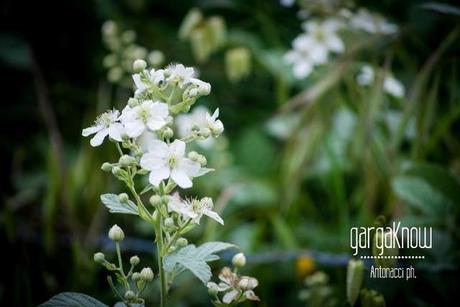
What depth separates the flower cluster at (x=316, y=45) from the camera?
5.11 ft

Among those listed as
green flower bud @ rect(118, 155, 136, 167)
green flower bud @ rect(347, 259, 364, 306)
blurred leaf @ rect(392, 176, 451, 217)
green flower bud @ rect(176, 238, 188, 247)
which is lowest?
blurred leaf @ rect(392, 176, 451, 217)

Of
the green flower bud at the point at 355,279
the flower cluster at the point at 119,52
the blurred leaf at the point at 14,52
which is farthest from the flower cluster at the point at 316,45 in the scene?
the blurred leaf at the point at 14,52

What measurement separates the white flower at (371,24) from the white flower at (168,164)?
97 cm

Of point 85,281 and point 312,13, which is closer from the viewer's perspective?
point 85,281

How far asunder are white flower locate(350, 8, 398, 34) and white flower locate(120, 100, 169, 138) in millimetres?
982

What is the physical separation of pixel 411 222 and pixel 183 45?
1217 millimetres

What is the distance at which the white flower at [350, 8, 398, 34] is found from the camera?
1.47 metres

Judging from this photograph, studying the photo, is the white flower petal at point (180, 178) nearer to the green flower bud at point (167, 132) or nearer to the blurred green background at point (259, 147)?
the green flower bud at point (167, 132)

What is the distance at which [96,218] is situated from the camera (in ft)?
5.43

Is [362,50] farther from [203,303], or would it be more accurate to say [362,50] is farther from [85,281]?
[85,281]

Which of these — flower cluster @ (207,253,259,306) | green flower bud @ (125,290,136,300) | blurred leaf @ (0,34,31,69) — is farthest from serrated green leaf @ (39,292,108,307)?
blurred leaf @ (0,34,31,69)

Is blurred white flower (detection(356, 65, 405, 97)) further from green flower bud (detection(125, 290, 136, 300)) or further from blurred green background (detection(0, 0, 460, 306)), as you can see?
green flower bud (detection(125, 290, 136, 300))

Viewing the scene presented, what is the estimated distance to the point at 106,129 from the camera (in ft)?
2.36

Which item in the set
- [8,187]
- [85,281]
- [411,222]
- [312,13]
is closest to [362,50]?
[312,13]
